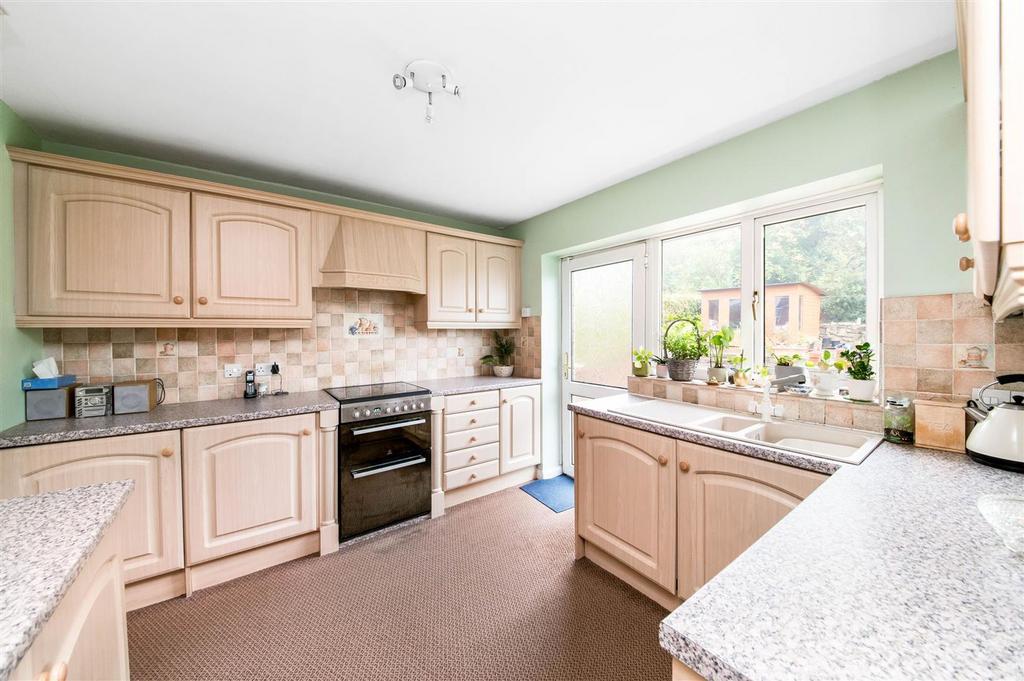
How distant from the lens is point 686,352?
7.55 feet

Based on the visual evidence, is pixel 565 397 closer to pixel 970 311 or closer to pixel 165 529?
pixel 970 311

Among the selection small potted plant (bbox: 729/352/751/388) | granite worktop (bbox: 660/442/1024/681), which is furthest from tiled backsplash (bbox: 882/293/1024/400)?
granite worktop (bbox: 660/442/1024/681)

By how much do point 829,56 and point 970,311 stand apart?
42.3 inches

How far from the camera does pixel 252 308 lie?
7.46 ft

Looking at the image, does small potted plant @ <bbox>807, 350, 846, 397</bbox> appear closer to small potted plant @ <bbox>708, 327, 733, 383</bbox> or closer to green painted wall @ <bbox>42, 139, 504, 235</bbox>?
small potted plant @ <bbox>708, 327, 733, 383</bbox>

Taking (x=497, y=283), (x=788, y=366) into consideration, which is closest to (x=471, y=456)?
(x=497, y=283)

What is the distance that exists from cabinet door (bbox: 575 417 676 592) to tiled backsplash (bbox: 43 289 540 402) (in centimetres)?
143

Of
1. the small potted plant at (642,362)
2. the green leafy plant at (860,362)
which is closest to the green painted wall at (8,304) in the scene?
the small potted plant at (642,362)

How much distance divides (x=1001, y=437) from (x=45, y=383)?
375cm

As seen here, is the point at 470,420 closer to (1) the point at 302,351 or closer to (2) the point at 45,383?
(1) the point at 302,351

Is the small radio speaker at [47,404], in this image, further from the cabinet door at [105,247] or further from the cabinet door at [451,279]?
the cabinet door at [451,279]

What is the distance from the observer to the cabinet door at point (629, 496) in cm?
169

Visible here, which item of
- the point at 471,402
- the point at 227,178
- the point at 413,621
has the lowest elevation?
the point at 413,621

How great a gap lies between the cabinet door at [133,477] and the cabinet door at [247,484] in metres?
0.06
